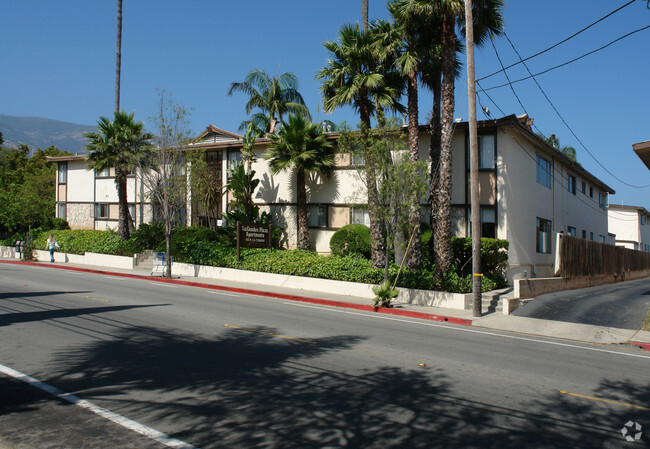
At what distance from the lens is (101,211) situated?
3512 centimetres

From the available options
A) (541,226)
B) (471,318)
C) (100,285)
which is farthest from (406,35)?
(100,285)

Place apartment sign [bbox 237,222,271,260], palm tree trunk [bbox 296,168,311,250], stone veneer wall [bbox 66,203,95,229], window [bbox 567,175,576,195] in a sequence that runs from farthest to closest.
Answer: stone veneer wall [bbox 66,203,95,229], window [bbox 567,175,576,195], palm tree trunk [bbox 296,168,311,250], apartment sign [bbox 237,222,271,260]

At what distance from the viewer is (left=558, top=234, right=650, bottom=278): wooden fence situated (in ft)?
70.1

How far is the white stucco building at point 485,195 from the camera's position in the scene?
20.9 meters

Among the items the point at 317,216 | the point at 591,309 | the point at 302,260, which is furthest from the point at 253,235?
the point at 591,309

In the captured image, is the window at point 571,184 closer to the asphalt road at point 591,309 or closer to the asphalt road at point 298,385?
the asphalt road at point 591,309

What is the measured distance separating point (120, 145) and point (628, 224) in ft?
180

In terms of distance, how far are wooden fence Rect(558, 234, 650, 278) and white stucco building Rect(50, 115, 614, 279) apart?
1.56 m

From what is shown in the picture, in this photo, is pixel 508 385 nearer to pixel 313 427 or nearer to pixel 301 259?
pixel 313 427

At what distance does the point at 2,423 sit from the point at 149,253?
23.8 metres

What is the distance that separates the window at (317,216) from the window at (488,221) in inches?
301

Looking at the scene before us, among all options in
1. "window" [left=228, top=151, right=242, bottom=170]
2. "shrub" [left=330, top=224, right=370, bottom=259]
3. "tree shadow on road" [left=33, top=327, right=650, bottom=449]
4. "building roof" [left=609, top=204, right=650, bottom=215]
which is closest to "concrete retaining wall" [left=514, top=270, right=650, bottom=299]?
"shrub" [left=330, top=224, right=370, bottom=259]

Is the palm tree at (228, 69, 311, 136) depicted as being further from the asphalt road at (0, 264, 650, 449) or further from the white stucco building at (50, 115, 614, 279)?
the asphalt road at (0, 264, 650, 449)

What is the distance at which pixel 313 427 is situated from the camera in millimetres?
5227
